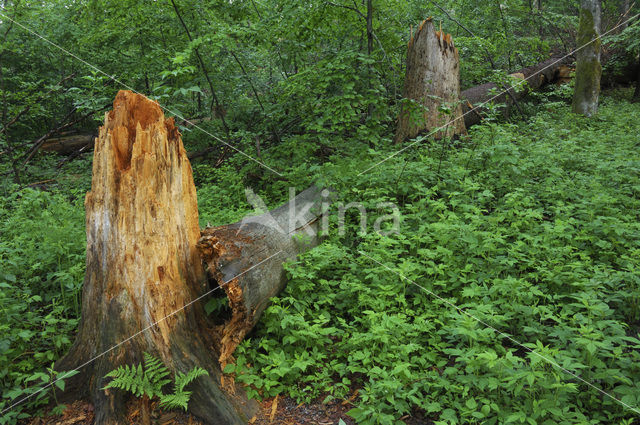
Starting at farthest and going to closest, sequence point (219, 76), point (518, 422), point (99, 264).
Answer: point (219, 76), point (99, 264), point (518, 422)

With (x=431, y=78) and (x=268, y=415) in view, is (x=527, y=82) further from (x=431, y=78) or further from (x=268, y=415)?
(x=268, y=415)

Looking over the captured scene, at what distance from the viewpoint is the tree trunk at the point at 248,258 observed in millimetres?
3057

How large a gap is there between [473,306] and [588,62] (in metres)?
8.49

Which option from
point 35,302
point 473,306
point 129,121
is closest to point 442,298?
point 473,306

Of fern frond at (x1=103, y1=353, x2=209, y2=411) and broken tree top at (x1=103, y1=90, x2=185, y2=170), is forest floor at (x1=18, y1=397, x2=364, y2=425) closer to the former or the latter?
fern frond at (x1=103, y1=353, x2=209, y2=411)

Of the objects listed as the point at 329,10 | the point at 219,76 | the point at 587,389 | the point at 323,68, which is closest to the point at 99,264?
the point at 587,389

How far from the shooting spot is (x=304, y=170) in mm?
5961

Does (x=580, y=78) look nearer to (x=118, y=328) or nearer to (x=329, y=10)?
(x=329, y=10)

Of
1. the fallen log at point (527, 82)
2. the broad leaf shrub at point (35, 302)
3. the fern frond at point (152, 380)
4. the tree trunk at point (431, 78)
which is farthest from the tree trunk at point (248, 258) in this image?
the fallen log at point (527, 82)

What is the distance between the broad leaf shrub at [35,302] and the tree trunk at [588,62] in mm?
10342

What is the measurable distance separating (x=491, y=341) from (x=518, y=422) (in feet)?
2.29

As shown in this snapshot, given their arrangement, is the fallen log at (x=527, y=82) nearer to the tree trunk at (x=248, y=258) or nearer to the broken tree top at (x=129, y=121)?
the tree trunk at (x=248, y=258)

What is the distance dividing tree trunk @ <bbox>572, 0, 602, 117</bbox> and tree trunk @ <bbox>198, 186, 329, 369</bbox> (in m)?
8.25

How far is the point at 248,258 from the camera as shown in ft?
10.8
